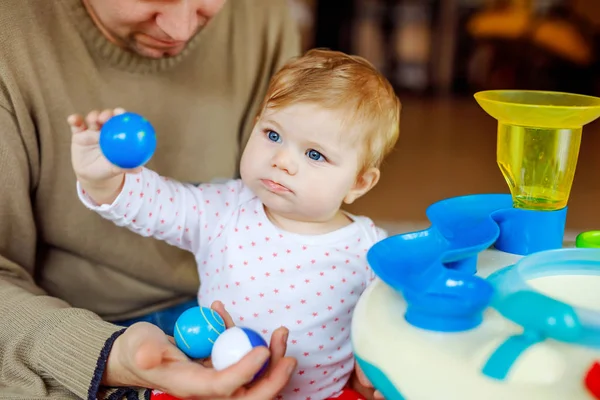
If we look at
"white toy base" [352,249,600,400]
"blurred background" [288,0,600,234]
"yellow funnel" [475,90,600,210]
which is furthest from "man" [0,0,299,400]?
"blurred background" [288,0,600,234]

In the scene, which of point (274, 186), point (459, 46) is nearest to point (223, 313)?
point (274, 186)

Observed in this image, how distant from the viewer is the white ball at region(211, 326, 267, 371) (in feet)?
2.50

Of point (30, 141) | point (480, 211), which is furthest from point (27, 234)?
point (480, 211)

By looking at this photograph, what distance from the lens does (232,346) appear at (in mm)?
769

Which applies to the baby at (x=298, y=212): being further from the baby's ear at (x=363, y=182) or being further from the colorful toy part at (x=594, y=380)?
the colorful toy part at (x=594, y=380)

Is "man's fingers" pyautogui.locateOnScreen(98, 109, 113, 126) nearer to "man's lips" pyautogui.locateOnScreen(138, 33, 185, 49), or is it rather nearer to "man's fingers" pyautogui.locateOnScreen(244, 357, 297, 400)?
"man's lips" pyautogui.locateOnScreen(138, 33, 185, 49)

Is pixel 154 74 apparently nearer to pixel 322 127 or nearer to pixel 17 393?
pixel 322 127

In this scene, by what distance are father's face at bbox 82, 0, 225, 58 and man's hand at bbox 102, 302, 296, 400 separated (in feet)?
1.32

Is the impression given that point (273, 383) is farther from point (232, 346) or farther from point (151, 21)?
point (151, 21)

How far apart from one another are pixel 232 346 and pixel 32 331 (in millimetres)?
260

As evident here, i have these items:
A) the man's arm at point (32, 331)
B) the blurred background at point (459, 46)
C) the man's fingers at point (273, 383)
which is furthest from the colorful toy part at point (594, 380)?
the blurred background at point (459, 46)

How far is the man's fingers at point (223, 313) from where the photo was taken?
33.8 inches

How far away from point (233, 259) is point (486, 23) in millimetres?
3701

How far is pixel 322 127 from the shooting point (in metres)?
0.88
